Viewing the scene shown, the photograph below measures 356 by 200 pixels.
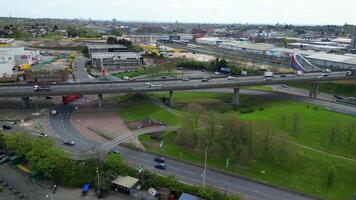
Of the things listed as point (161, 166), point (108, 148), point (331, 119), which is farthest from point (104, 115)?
point (331, 119)

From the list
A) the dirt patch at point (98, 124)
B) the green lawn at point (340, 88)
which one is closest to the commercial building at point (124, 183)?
the dirt patch at point (98, 124)

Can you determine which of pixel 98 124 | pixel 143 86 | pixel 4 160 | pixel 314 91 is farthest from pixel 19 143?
pixel 314 91

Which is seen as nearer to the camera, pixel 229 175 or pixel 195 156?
pixel 229 175

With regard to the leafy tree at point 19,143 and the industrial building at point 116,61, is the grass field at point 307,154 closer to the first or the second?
the leafy tree at point 19,143

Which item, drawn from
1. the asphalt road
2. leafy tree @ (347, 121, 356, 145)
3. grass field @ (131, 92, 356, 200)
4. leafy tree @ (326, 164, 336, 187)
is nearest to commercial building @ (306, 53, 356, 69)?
grass field @ (131, 92, 356, 200)

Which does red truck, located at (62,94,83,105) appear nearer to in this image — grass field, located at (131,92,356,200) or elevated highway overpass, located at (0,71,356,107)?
elevated highway overpass, located at (0,71,356,107)

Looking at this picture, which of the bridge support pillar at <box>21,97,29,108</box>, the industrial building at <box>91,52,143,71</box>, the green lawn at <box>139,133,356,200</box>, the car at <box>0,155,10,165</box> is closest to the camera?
the green lawn at <box>139,133,356,200</box>

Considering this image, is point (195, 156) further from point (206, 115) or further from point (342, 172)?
point (342, 172)
